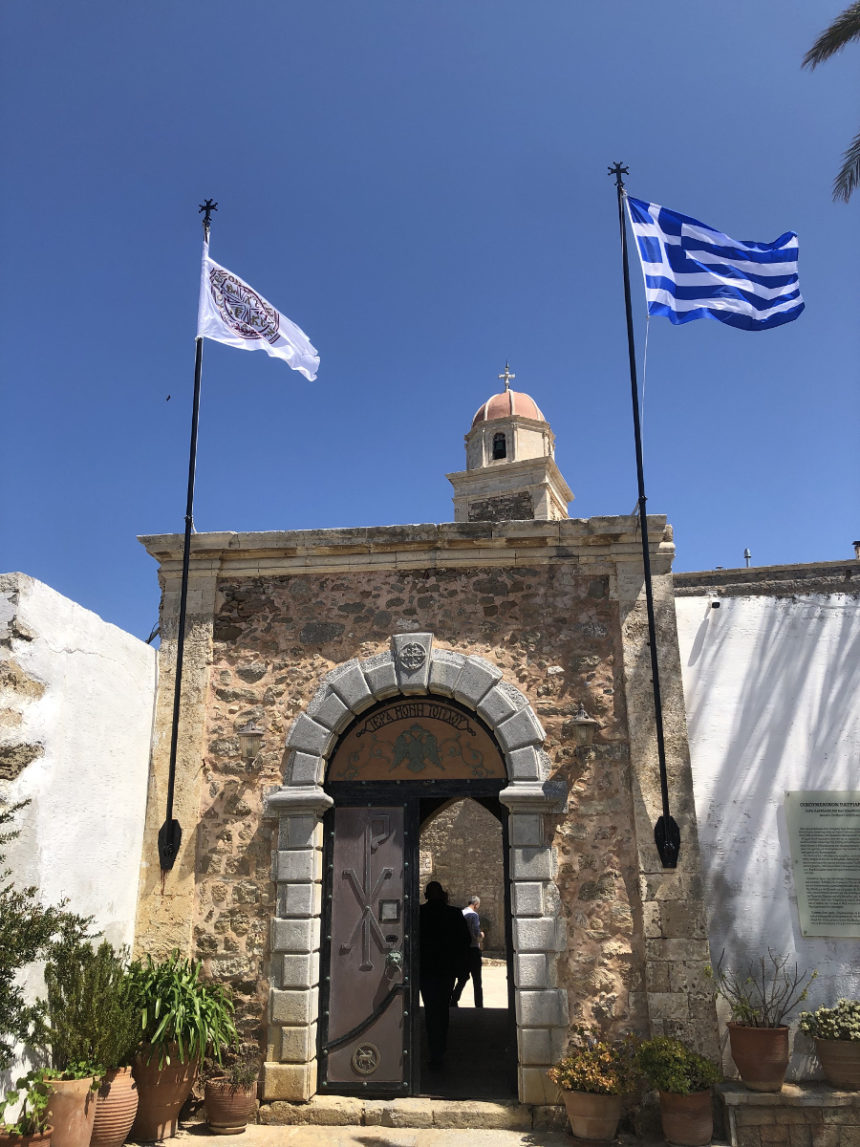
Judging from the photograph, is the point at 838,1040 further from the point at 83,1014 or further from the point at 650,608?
the point at 83,1014

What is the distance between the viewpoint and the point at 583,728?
6.18 m

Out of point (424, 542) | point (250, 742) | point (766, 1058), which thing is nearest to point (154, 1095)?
point (250, 742)

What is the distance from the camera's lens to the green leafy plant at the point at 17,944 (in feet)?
13.5

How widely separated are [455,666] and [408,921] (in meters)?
1.85

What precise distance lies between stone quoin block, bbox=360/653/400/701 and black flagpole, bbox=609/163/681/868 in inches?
75.2

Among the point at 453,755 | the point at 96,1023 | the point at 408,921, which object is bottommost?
the point at 96,1023

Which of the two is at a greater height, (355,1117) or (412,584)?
(412,584)

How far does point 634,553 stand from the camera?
21.7 ft

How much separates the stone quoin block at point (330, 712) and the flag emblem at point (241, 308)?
3025 mm

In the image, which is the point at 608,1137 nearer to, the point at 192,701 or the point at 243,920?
the point at 243,920

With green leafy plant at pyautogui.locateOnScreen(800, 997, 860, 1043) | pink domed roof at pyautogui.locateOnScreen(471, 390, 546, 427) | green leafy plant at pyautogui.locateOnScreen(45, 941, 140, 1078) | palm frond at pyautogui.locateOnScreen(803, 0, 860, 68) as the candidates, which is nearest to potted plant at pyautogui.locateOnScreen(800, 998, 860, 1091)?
green leafy plant at pyautogui.locateOnScreen(800, 997, 860, 1043)

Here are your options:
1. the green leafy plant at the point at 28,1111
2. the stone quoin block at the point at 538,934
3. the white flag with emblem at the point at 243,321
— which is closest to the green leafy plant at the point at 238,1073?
the green leafy plant at the point at 28,1111

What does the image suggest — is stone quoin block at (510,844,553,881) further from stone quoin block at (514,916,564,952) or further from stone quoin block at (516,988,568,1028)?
stone quoin block at (516,988,568,1028)

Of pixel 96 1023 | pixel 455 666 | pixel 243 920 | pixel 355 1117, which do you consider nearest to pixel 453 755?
pixel 455 666
